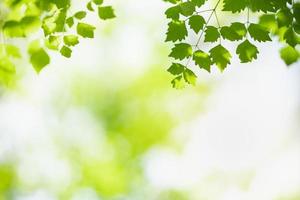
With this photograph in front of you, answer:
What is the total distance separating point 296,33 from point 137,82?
17350 millimetres

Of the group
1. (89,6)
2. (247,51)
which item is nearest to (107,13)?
(89,6)

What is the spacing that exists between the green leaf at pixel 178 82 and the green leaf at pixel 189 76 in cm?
3

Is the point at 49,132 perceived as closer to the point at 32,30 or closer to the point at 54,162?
the point at 54,162

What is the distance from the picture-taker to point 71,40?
2.67 m

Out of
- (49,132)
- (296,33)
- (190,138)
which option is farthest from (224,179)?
(296,33)

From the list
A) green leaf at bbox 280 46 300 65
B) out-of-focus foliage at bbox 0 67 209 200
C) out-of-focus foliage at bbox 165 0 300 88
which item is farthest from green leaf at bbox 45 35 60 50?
out-of-focus foliage at bbox 0 67 209 200

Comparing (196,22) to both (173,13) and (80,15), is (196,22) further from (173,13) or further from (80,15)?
(80,15)

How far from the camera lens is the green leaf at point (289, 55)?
3.17 metres

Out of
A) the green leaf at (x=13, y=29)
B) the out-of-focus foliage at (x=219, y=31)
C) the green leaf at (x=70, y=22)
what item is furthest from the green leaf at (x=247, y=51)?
the green leaf at (x=13, y=29)

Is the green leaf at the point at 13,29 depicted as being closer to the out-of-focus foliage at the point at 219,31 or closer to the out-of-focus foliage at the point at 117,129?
the out-of-focus foliage at the point at 219,31

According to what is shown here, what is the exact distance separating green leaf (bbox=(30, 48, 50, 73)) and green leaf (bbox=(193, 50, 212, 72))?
874 millimetres

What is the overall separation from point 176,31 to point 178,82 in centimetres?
31

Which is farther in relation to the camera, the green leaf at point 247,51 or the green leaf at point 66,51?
the green leaf at point 66,51

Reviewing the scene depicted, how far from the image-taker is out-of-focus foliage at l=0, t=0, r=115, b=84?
259 cm
